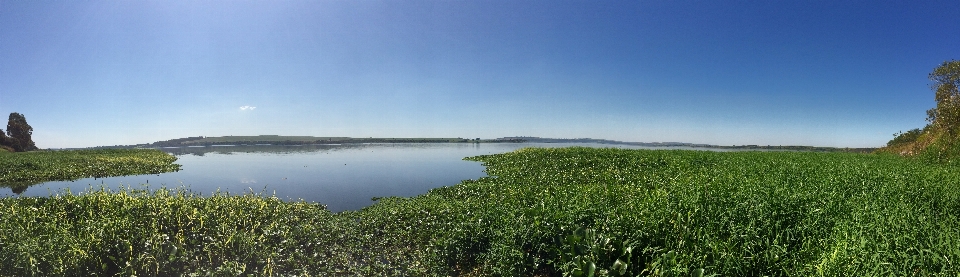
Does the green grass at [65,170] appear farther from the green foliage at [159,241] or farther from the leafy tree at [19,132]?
the leafy tree at [19,132]

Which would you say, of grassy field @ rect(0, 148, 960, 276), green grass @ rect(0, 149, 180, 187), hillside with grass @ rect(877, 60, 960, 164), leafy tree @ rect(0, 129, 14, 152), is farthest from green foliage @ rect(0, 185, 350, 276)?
leafy tree @ rect(0, 129, 14, 152)

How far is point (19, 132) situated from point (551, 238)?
105 metres

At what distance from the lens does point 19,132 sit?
6769cm

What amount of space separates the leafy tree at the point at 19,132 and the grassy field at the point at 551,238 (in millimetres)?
86743

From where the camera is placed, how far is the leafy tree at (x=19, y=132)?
65.5 m

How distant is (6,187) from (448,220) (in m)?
28.6

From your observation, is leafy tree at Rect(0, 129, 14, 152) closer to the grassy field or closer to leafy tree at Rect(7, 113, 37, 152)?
leafy tree at Rect(7, 113, 37, 152)

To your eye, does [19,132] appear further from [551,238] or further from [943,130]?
[943,130]

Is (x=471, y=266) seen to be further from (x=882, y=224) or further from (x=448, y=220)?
(x=882, y=224)

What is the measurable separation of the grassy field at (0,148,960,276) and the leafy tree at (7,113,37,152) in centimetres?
8674

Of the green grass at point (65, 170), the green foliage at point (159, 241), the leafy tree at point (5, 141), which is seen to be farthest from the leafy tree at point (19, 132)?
the green foliage at point (159, 241)

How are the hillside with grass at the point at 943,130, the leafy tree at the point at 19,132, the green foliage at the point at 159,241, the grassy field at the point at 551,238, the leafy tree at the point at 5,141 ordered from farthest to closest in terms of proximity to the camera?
the leafy tree at the point at 19,132
the leafy tree at the point at 5,141
the hillside with grass at the point at 943,130
the green foliage at the point at 159,241
the grassy field at the point at 551,238

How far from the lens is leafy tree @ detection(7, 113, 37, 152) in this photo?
215 feet

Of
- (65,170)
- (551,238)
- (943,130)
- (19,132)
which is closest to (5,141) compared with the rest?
(19,132)
